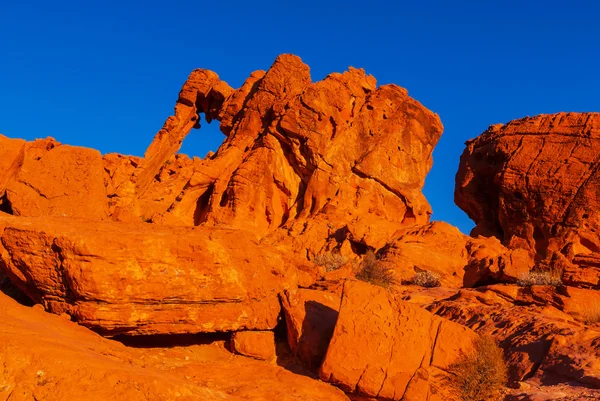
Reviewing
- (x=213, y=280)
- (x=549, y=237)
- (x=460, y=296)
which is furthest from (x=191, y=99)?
(x=213, y=280)

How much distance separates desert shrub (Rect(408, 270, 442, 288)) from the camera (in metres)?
17.6

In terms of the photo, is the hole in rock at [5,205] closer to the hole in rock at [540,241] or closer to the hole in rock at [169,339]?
the hole in rock at [169,339]

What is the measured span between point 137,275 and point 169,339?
1598mm

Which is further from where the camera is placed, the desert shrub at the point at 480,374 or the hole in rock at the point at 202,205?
the hole in rock at the point at 202,205

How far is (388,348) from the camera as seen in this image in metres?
8.27

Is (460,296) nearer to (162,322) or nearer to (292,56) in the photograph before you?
(162,322)

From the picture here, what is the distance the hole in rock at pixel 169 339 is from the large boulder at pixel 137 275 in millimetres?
473

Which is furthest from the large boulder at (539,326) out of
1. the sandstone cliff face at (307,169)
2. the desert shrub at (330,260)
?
the sandstone cliff face at (307,169)

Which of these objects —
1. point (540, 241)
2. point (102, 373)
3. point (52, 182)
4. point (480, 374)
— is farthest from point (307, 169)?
point (102, 373)

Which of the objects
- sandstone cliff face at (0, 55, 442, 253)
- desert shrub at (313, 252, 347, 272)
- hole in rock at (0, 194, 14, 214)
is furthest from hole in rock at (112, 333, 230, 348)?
sandstone cliff face at (0, 55, 442, 253)

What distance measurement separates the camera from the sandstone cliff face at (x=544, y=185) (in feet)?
67.8

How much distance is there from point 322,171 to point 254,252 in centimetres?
1653

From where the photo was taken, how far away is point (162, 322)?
8586mm

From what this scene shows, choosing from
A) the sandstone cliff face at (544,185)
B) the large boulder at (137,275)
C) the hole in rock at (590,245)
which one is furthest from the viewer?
the sandstone cliff face at (544,185)
